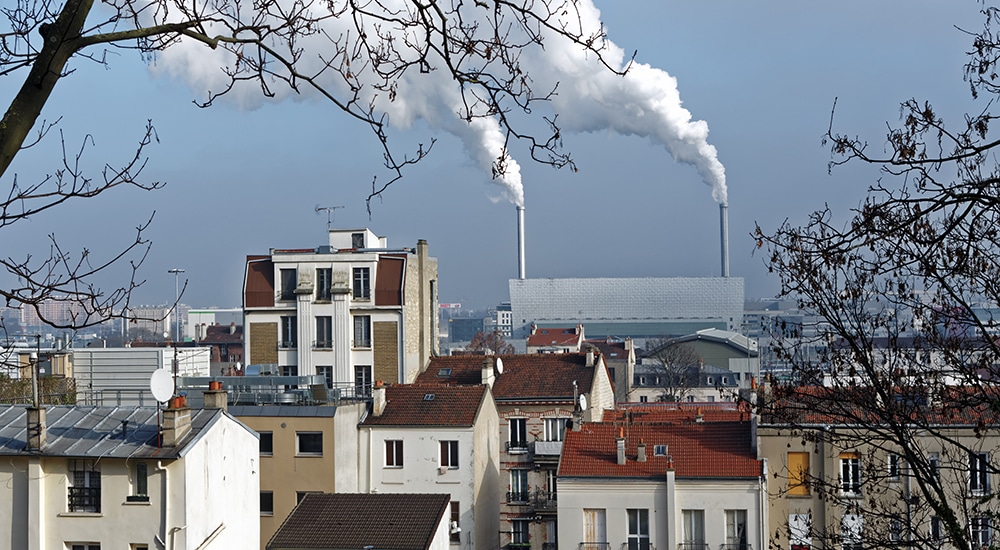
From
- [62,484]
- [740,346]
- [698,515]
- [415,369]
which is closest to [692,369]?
[740,346]

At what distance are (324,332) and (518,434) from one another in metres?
9.89

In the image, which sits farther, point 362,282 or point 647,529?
point 362,282

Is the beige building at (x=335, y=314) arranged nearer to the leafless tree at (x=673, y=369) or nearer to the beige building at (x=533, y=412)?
the beige building at (x=533, y=412)

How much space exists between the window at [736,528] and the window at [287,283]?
2290 cm

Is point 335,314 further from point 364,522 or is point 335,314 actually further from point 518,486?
point 364,522

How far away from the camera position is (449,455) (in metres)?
34.6

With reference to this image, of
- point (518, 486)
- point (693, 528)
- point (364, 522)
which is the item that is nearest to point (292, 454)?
point (364, 522)

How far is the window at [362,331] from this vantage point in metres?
46.2

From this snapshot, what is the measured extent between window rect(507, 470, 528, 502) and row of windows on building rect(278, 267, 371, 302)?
11.2m

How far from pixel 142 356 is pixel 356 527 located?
1872 cm

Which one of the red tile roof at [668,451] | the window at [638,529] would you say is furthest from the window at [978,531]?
the window at [638,529]

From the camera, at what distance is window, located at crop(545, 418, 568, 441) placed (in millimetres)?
40344

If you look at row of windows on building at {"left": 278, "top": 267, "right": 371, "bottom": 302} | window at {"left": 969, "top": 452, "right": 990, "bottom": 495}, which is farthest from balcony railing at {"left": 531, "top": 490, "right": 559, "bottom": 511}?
window at {"left": 969, "top": 452, "right": 990, "bottom": 495}

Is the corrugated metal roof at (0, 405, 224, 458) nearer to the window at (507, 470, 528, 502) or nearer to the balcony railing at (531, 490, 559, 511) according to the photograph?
the balcony railing at (531, 490, 559, 511)
